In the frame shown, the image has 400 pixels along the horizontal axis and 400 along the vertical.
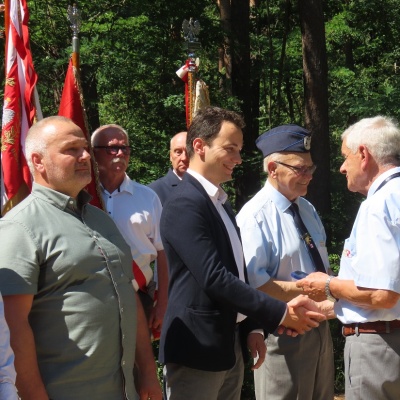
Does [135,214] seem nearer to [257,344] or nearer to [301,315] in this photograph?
[257,344]

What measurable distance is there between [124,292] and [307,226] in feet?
6.28

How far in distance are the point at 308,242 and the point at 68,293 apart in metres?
2.07

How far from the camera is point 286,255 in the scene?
15.6 ft

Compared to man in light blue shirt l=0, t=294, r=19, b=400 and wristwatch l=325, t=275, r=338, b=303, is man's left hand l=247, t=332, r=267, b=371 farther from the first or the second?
man in light blue shirt l=0, t=294, r=19, b=400

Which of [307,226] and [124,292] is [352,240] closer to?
[307,226]

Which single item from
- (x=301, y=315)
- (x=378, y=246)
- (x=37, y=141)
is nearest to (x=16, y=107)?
(x=37, y=141)

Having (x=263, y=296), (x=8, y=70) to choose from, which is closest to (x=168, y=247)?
(x=263, y=296)

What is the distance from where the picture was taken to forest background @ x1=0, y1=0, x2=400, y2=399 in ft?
40.8

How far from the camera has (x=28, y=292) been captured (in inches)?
122

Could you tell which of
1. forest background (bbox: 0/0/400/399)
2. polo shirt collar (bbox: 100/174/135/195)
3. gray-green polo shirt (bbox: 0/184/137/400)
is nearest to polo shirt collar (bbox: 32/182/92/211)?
gray-green polo shirt (bbox: 0/184/137/400)

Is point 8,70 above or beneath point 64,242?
above

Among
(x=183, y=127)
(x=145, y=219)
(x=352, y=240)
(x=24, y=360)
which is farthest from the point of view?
(x=183, y=127)

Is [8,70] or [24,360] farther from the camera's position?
[8,70]

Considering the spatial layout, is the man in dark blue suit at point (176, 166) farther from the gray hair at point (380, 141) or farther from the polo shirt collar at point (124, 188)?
the gray hair at point (380, 141)
